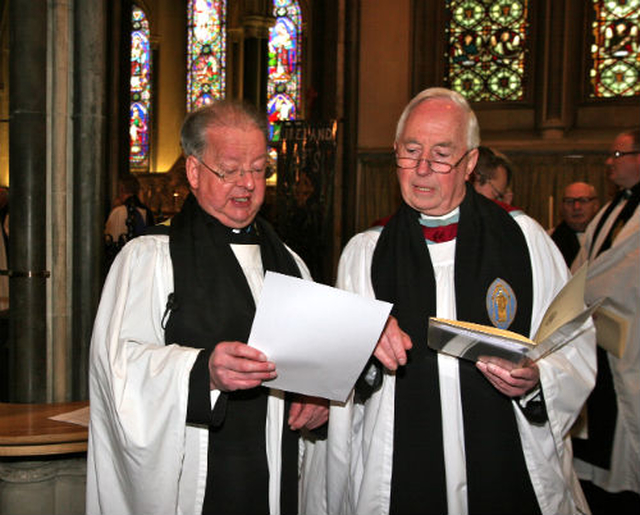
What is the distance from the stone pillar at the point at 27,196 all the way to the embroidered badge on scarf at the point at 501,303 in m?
2.02

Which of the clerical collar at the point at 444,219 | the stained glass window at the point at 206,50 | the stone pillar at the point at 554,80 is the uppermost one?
the stained glass window at the point at 206,50

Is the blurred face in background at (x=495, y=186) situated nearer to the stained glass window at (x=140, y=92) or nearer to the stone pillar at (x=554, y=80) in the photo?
the stone pillar at (x=554, y=80)

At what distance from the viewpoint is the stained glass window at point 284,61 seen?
1792 cm

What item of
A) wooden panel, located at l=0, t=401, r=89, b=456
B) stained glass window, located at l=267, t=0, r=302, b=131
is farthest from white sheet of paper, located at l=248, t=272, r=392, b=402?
stained glass window, located at l=267, t=0, r=302, b=131

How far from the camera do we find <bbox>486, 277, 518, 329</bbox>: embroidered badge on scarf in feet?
7.59

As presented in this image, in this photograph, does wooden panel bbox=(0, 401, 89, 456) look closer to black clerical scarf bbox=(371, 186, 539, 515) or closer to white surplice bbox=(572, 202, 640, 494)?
black clerical scarf bbox=(371, 186, 539, 515)

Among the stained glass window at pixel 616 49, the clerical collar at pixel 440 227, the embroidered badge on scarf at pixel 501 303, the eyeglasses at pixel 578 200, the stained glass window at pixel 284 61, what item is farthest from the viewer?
the stained glass window at pixel 284 61

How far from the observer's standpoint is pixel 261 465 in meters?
2.26

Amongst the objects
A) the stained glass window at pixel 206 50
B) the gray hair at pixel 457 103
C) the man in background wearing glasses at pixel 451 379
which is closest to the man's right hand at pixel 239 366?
Result: the man in background wearing glasses at pixel 451 379

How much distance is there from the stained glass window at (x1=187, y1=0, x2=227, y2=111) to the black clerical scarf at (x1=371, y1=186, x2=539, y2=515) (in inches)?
678

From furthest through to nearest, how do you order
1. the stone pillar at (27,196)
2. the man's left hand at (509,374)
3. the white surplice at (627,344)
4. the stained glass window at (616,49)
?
the stained glass window at (616,49) → the white surplice at (627,344) → the stone pillar at (27,196) → the man's left hand at (509,374)

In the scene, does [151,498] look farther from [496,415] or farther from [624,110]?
[624,110]

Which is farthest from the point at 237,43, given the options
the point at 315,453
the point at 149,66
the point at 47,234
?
the point at 315,453

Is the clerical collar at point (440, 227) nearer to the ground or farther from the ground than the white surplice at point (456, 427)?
farther from the ground
